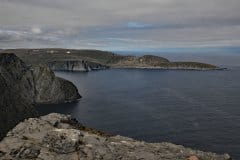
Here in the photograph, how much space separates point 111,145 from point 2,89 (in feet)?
235

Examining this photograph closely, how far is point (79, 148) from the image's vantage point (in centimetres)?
5400

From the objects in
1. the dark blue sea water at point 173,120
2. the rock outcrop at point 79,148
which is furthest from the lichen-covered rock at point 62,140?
the dark blue sea water at point 173,120

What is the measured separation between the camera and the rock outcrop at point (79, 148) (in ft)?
173

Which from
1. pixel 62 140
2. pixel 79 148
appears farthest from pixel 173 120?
pixel 62 140

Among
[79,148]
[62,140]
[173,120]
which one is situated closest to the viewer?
[62,140]

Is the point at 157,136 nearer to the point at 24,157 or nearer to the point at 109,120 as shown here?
the point at 109,120

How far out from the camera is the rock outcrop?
2076 inches

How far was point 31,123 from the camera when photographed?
5972 cm

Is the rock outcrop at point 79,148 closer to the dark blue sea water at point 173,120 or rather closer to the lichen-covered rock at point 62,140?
the lichen-covered rock at point 62,140

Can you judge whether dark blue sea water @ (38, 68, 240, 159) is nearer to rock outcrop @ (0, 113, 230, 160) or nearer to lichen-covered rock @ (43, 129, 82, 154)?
rock outcrop @ (0, 113, 230, 160)

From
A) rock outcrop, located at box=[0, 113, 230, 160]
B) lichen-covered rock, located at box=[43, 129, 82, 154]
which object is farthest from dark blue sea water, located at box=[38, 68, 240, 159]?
lichen-covered rock, located at box=[43, 129, 82, 154]

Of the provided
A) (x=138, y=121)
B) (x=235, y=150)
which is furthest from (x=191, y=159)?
(x=138, y=121)

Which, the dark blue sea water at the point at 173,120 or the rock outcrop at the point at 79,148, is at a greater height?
the rock outcrop at the point at 79,148

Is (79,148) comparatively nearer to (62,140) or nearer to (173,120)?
(62,140)
